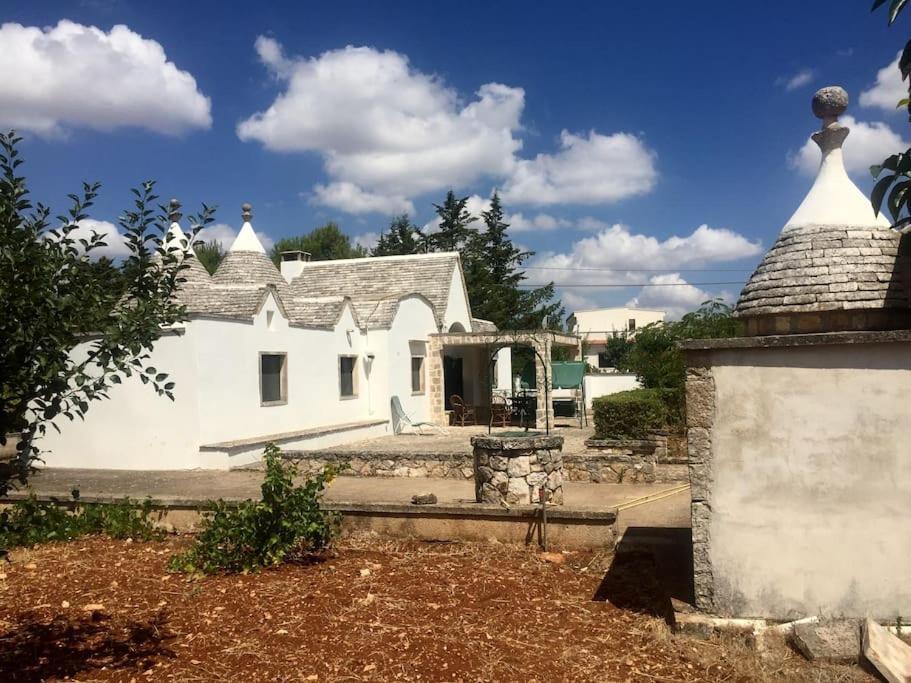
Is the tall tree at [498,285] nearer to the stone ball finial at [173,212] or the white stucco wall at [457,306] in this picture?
the white stucco wall at [457,306]

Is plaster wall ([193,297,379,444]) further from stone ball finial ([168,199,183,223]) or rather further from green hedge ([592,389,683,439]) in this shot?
stone ball finial ([168,199,183,223])

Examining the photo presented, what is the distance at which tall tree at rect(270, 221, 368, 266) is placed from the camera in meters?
53.9

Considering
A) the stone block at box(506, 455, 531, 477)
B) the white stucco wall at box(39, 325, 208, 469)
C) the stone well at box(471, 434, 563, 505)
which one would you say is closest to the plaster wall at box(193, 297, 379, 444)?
the white stucco wall at box(39, 325, 208, 469)

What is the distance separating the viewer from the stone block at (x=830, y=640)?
4805 mm

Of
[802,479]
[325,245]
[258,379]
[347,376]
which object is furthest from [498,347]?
[325,245]

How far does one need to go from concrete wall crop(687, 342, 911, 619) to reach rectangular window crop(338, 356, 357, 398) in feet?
47.4

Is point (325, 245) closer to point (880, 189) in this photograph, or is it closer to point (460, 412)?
point (460, 412)

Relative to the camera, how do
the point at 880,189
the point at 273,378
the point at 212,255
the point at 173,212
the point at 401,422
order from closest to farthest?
1. the point at 880,189
2. the point at 173,212
3. the point at 273,378
4. the point at 401,422
5. the point at 212,255

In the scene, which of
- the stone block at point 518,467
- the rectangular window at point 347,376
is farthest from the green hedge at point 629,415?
the rectangular window at point 347,376

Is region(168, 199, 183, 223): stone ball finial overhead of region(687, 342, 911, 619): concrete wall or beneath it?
overhead

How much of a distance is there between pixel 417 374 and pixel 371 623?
17038 mm

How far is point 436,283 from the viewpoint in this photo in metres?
24.4

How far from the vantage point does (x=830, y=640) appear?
16.0 ft

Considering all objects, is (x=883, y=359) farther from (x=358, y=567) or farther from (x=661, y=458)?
(x=661, y=458)
